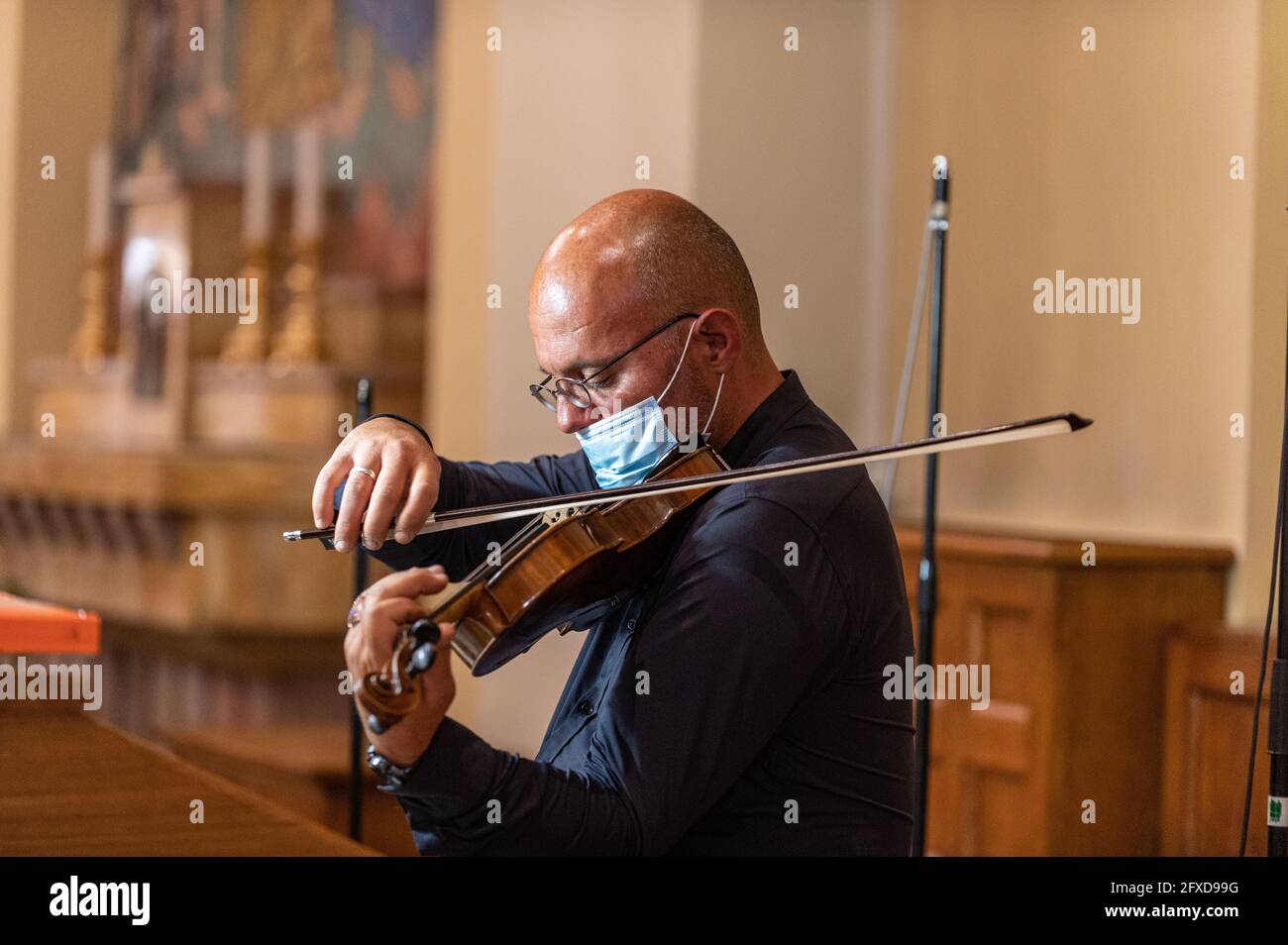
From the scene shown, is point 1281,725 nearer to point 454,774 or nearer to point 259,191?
point 454,774

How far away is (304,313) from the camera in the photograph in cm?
502

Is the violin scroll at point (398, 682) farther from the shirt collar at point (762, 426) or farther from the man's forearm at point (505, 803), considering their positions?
the shirt collar at point (762, 426)

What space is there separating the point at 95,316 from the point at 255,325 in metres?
1.02

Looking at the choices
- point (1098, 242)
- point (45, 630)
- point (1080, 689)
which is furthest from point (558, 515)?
point (1098, 242)

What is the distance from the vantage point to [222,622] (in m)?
4.95

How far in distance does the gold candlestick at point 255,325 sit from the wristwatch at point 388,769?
12.8ft

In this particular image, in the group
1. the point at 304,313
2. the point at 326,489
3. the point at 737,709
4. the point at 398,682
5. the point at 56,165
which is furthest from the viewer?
the point at 56,165

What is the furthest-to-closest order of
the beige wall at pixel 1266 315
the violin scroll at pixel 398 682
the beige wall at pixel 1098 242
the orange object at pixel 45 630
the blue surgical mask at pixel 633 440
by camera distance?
1. the beige wall at pixel 1098 242
2. the beige wall at pixel 1266 315
3. the blue surgical mask at pixel 633 440
4. the orange object at pixel 45 630
5. the violin scroll at pixel 398 682

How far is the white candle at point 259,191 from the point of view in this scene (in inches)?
201

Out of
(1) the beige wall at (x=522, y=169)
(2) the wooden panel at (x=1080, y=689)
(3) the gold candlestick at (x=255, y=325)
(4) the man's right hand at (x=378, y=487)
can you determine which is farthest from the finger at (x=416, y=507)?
(3) the gold candlestick at (x=255, y=325)

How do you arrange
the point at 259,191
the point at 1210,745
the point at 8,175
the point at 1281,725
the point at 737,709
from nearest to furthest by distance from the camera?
the point at 737,709, the point at 1281,725, the point at 1210,745, the point at 259,191, the point at 8,175

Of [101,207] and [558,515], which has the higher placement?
[101,207]
